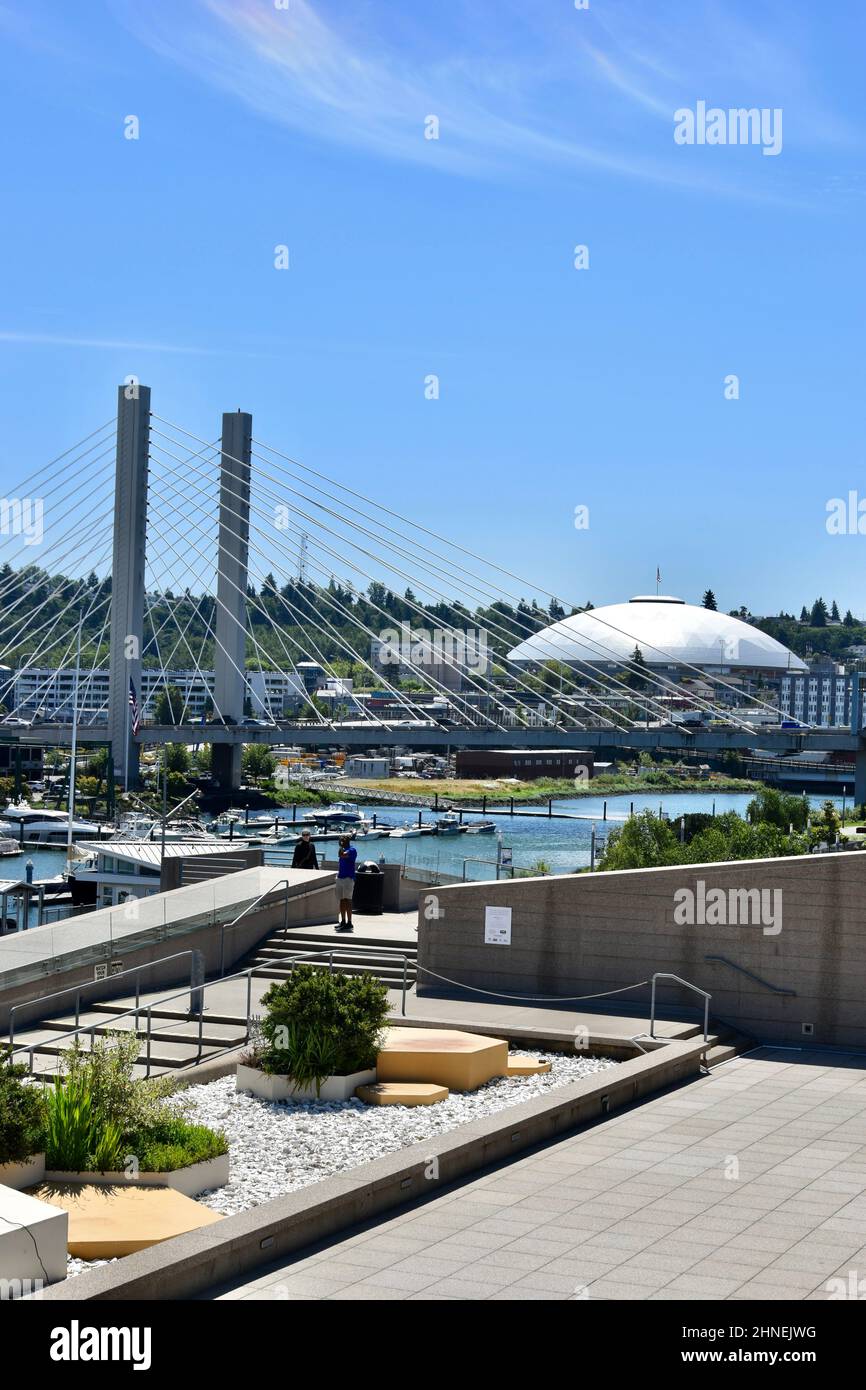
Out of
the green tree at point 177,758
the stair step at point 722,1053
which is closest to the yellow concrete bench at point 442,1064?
the stair step at point 722,1053

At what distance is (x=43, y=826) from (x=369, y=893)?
49533mm

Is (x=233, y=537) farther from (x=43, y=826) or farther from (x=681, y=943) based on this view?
(x=681, y=943)

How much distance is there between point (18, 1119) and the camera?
27.1 ft

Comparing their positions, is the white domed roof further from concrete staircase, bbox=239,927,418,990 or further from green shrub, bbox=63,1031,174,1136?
green shrub, bbox=63,1031,174,1136

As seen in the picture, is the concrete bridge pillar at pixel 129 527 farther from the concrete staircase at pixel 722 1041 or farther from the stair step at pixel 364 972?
the concrete staircase at pixel 722 1041

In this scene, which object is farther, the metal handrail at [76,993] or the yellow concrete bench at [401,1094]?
the metal handrail at [76,993]

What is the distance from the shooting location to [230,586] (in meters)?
50.0

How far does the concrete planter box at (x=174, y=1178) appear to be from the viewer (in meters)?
8.45

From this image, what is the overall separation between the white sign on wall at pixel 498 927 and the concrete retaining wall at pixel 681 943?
0.16 feet

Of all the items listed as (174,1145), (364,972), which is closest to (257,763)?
(364,972)

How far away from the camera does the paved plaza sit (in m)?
7.11
